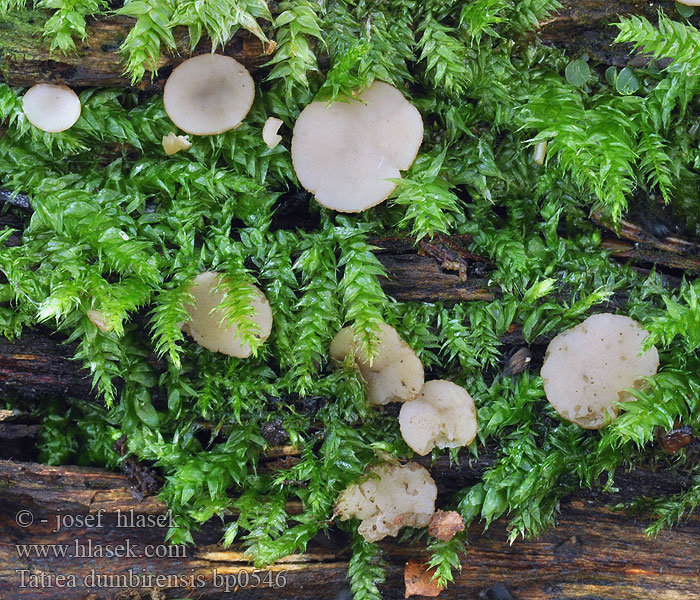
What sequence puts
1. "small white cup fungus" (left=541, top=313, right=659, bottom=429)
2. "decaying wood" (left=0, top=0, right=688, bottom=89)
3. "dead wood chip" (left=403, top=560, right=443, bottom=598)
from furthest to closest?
"dead wood chip" (left=403, top=560, right=443, bottom=598)
"small white cup fungus" (left=541, top=313, right=659, bottom=429)
"decaying wood" (left=0, top=0, right=688, bottom=89)

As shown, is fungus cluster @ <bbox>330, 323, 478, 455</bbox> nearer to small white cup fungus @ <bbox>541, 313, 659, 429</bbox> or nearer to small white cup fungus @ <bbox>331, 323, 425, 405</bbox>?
small white cup fungus @ <bbox>331, 323, 425, 405</bbox>

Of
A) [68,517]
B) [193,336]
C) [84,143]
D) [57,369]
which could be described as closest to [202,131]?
[84,143]

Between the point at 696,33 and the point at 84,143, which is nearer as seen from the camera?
the point at 696,33

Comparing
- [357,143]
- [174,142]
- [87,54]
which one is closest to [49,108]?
[87,54]

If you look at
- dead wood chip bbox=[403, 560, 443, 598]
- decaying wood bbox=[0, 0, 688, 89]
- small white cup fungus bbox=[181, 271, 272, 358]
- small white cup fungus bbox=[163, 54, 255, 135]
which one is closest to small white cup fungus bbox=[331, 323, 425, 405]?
small white cup fungus bbox=[181, 271, 272, 358]

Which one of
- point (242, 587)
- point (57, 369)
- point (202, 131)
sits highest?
point (202, 131)

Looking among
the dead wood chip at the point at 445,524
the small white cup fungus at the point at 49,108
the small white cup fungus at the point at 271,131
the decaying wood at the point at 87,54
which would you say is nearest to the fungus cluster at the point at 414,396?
the dead wood chip at the point at 445,524

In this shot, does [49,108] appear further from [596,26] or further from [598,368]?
[598,368]

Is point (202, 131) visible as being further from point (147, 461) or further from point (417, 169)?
point (147, 461)
